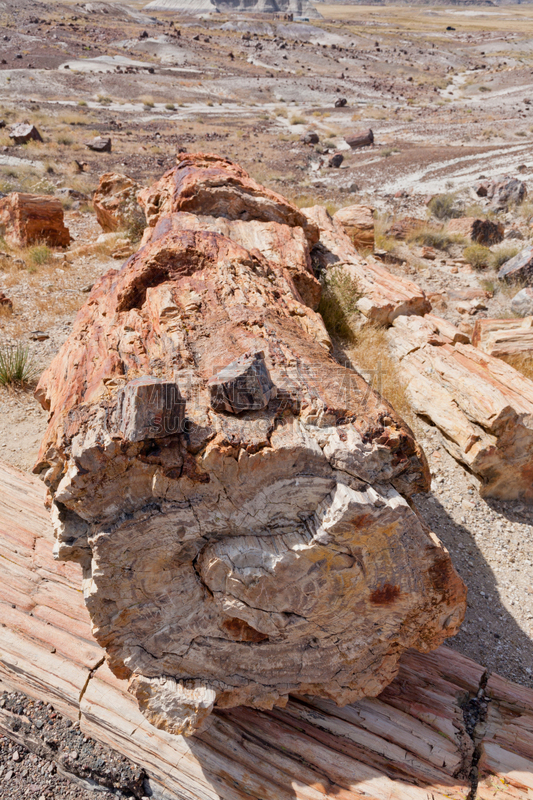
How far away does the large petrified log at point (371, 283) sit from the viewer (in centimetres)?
586

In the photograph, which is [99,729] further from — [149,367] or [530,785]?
[530,785]

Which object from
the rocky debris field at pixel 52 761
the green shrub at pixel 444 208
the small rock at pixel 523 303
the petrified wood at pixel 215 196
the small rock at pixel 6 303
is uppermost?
the petrified wood at pixel 215 196

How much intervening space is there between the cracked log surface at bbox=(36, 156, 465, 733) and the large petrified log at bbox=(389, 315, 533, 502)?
82.4 inches

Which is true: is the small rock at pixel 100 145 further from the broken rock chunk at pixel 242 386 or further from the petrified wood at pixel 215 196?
the broken rock chunk at pixel 242 386

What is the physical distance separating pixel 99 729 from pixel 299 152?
18997 mm

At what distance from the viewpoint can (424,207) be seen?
38.9ft

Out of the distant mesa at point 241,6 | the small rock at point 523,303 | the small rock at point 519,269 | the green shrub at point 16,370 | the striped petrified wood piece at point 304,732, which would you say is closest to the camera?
the striped petrified wood piece at point 304,732

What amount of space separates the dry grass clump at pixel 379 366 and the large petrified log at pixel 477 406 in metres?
0.10

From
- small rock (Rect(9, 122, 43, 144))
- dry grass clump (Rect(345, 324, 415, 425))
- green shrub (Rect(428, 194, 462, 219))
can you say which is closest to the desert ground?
dry grass clump (Rect(345, 324, 415, 425))

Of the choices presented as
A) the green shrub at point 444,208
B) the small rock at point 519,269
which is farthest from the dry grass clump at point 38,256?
the green shrub at point 444,208

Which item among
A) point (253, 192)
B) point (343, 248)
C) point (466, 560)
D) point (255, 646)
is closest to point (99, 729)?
point (255, 646)

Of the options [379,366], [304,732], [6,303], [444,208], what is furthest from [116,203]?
[304,732]

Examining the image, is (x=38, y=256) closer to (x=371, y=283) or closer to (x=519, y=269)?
(x=371, y=283)

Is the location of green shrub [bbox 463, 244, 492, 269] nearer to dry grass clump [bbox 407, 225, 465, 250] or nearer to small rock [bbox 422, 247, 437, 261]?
small rock [bbox 422, 247, 437, 261]
